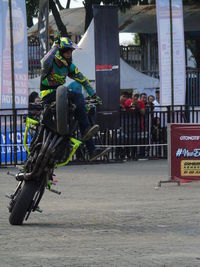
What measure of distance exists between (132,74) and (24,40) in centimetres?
834

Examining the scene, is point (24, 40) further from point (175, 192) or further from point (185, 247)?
point (185, 247)

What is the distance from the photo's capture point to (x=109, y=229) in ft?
32.3

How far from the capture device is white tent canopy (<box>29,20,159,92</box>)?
26.6 meters

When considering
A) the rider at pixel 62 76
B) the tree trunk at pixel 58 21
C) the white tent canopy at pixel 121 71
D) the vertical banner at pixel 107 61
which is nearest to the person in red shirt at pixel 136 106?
the vertical banner at pixel 107 61

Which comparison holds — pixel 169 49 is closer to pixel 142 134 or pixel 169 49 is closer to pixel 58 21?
pixel 142 134

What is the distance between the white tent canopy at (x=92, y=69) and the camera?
26.6m

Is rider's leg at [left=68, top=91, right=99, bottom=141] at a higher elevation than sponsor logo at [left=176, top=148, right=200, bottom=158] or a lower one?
higher

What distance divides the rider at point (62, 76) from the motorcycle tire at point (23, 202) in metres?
0.90

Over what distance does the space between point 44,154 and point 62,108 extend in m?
0.58

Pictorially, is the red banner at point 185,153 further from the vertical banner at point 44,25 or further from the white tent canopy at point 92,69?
the white tent canopy at point 92,69

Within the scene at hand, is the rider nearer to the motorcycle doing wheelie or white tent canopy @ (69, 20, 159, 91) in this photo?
the motorcycle doing wheelie

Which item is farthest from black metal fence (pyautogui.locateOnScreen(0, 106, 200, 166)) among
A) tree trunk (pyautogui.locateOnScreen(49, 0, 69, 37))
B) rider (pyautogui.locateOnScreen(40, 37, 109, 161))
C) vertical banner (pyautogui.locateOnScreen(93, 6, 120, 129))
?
tree trunk (pyautogui.locateOnScreen(49, 0, 69, 37))

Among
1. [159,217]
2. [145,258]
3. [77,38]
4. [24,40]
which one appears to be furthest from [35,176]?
[77,38]

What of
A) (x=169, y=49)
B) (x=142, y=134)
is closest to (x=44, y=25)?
(x=169, y=49)
